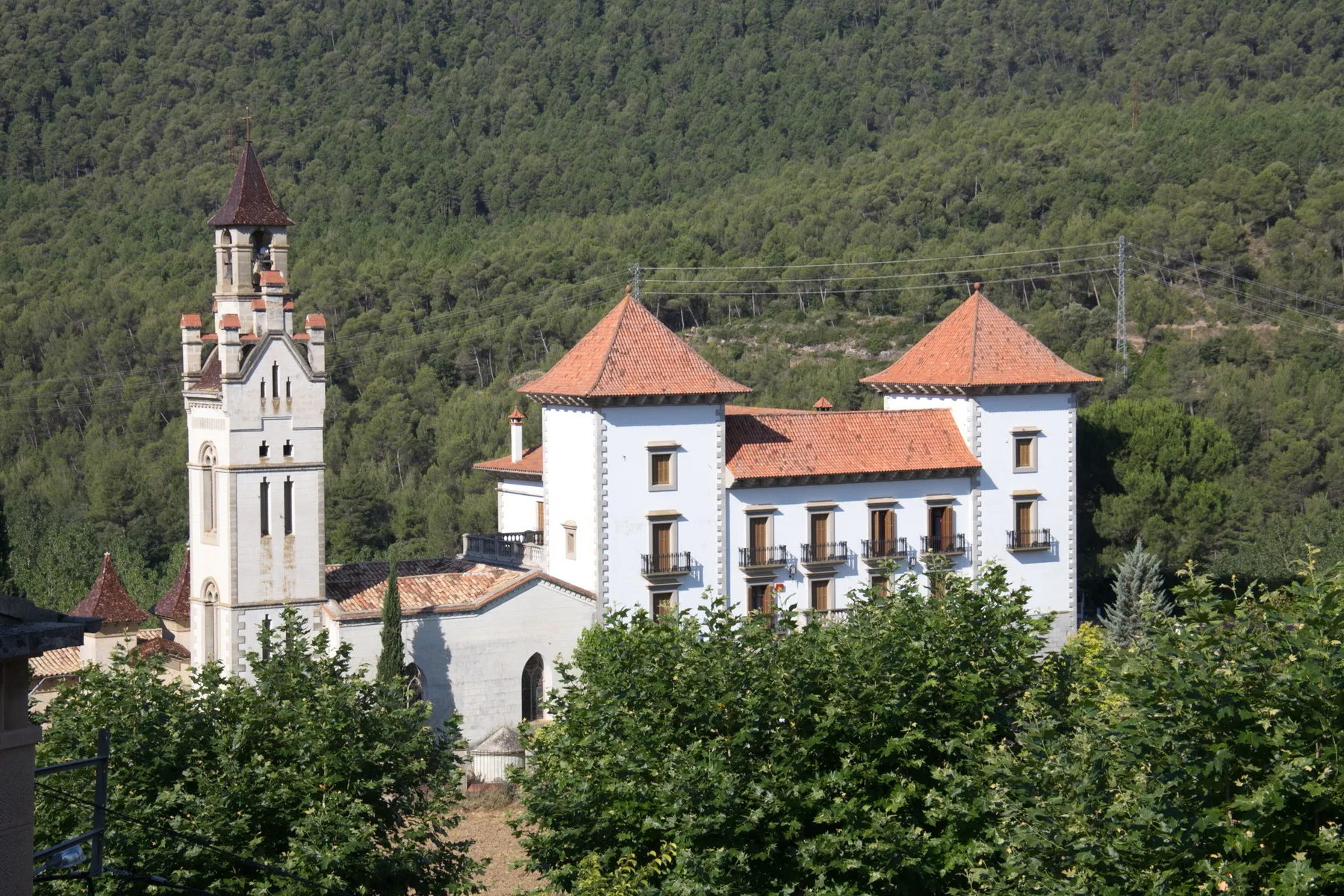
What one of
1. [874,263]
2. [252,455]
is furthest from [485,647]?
[874,263]

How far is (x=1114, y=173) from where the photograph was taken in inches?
3728

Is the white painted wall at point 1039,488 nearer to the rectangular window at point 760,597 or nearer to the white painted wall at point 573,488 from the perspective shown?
the rectangular window at point 760,597

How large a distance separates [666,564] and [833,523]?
180 inches

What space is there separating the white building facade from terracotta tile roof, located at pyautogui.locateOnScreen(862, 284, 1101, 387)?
58 mm

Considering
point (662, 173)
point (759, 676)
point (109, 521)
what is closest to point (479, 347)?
point (109, 521)

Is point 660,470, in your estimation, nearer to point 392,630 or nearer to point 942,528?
point 392,630

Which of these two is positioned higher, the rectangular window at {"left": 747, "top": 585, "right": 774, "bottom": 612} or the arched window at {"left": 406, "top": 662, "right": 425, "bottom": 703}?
the rectangular window at {"left": 747, "top": 585, "right": 774, "bottom": 612}

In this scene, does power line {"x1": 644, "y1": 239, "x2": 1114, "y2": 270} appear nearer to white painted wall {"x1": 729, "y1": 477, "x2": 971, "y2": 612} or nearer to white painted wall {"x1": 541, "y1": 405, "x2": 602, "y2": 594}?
white painted wall {"x1": 729, "y1": 477, "x2": 971, "y2": 612}

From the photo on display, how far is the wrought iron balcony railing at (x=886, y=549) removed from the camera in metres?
46.4

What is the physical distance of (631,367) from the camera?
146 ft

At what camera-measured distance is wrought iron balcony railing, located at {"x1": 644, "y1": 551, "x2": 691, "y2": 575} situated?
4422 cm

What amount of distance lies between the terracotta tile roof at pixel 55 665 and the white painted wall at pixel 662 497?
13.3 meters

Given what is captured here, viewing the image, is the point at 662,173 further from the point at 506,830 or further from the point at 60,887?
the point at 60,887

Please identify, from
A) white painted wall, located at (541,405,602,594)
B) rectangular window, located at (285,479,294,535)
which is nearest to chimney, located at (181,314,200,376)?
rectangular window, located at (285,479,294,535)
